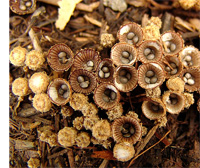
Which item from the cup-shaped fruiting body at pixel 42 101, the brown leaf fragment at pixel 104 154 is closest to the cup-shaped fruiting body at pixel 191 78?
the brown leaf fragment at pixel 104 154

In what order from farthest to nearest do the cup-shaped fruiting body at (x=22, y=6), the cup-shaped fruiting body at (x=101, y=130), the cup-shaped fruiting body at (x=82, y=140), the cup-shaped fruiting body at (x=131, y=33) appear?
the cup-shaped fruiting body at (x=22, y=6), the cup-shaped fruiting body at (x=131, y=33), the cup-shaped fruiting body at (x=82, y=140), the cup-shaped fruiting body at (x=101, y=130)

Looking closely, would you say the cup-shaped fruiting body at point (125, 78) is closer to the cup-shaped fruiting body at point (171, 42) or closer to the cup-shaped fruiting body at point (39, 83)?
the cup-shaped fruiting body at point (171, 42)

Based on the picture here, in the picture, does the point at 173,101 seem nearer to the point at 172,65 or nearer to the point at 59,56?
the point at 172,65

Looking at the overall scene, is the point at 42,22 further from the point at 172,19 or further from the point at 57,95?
the point at 172,19

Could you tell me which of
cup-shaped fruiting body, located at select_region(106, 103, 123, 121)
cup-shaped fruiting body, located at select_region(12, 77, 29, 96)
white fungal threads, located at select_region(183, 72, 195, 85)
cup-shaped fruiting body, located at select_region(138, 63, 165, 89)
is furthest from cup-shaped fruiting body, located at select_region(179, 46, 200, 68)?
cup-shaped fruiting body, located at select_region(12, 77, 29, 96)
